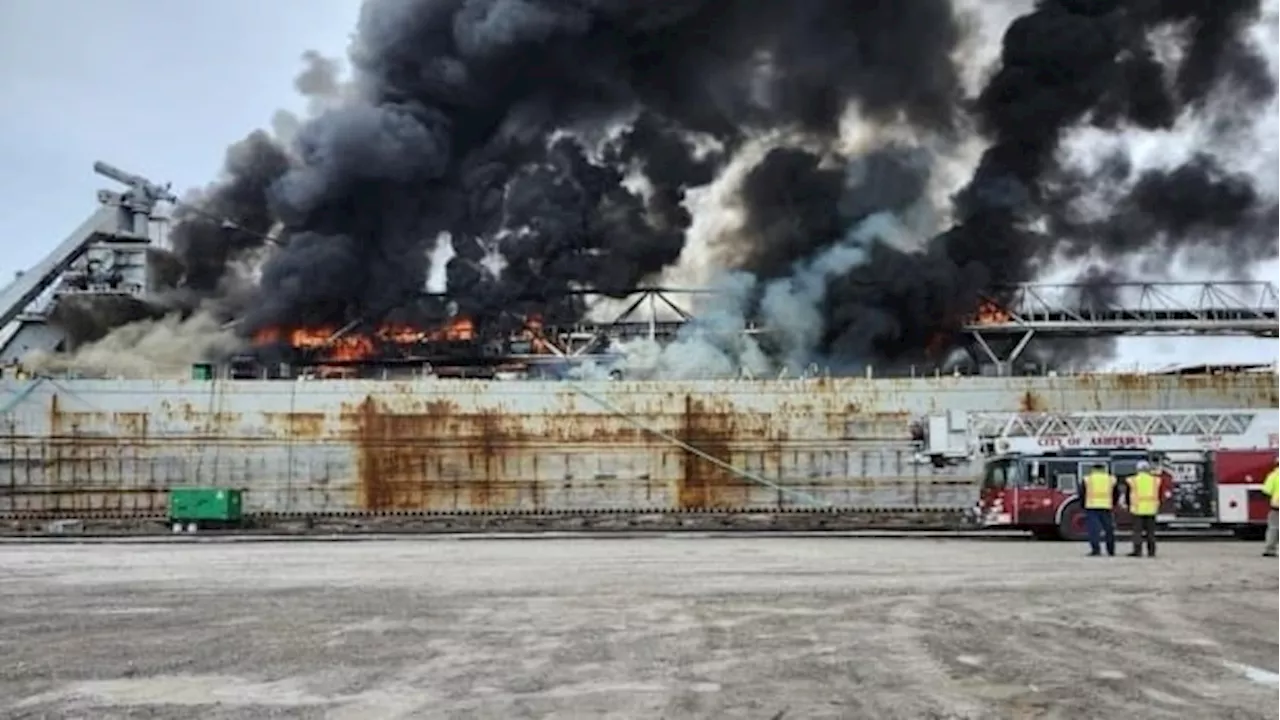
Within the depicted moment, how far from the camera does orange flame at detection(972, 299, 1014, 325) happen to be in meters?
50.4

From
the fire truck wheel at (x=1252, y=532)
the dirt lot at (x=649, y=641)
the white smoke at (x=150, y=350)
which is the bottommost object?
the fire truck wheel at (x=1252, y=532)

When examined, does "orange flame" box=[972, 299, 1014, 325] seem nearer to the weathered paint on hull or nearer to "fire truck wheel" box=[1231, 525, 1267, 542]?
the weathered paint on hull

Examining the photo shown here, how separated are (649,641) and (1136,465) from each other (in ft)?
73.6

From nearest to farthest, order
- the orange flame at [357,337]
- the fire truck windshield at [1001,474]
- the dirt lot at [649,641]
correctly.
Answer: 1. the dirt lot at [649,641]
2. the fire truck windshield at [1001,474]
3. the orange flame at [357,337]

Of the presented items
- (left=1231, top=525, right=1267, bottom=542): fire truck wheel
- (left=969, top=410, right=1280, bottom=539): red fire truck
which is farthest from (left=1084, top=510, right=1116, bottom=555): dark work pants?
(left=1231, top=525, right=1267, bottom=542): fire truck wheel

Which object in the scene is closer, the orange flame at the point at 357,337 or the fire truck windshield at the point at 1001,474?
the fire truck windshield at the point at 1001,474

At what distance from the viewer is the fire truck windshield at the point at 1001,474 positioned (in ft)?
99.7

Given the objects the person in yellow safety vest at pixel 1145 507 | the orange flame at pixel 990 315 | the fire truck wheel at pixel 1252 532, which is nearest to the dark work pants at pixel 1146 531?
the person in yellow safety vest at pixel 1145 507

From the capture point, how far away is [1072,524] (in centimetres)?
2919

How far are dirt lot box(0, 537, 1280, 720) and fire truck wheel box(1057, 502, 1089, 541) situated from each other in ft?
30.9

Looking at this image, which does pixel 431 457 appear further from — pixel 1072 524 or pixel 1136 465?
pixel 1136 465

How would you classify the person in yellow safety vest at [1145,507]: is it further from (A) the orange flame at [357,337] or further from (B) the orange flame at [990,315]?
(A) the orange flame at [357,337]

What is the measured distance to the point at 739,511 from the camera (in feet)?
129

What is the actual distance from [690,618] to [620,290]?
40.1m
